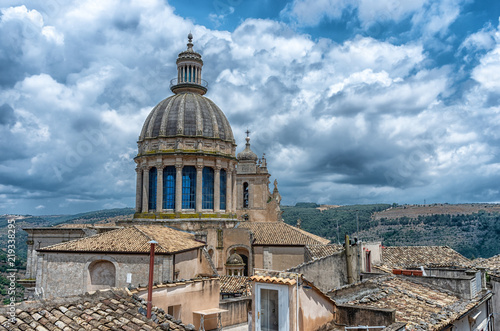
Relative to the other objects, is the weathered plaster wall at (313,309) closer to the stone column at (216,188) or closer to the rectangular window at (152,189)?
the stone column at (216,188)

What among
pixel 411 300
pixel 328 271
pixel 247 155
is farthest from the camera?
pixel 247 155

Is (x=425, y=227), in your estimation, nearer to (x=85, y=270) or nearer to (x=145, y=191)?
(x=145, y=191)

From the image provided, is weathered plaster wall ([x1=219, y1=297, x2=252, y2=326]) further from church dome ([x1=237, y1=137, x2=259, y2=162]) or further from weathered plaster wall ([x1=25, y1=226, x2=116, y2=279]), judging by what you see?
church dome ([x1=237, y1=137, x2=259, y2=162])

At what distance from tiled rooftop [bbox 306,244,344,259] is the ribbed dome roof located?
1290cm

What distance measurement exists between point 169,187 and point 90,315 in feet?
85.6

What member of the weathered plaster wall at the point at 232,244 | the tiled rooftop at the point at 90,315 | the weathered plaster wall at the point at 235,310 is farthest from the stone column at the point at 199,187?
the tiled rooftop at the point at 90,315

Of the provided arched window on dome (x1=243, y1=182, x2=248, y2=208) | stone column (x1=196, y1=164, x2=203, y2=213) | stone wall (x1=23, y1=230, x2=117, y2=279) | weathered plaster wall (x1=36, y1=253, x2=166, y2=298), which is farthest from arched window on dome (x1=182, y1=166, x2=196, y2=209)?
arched window on dome (x1=243, y1=182, x2=248, y2=208)

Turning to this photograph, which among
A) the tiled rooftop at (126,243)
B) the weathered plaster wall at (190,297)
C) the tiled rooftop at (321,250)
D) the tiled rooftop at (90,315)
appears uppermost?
the tiled rooftop at (126,243)

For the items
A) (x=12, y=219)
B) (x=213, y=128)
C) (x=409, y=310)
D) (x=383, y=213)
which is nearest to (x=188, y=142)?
(x=213, y=128)

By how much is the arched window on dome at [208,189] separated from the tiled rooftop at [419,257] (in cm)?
1530

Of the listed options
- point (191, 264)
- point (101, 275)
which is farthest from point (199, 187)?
point (101, 275)

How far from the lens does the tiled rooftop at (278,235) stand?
36.6 metres

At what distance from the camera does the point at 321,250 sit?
108 ft

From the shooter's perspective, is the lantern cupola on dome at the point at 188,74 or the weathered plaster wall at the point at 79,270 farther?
the lantern cupola on dome at the point at 188,74
